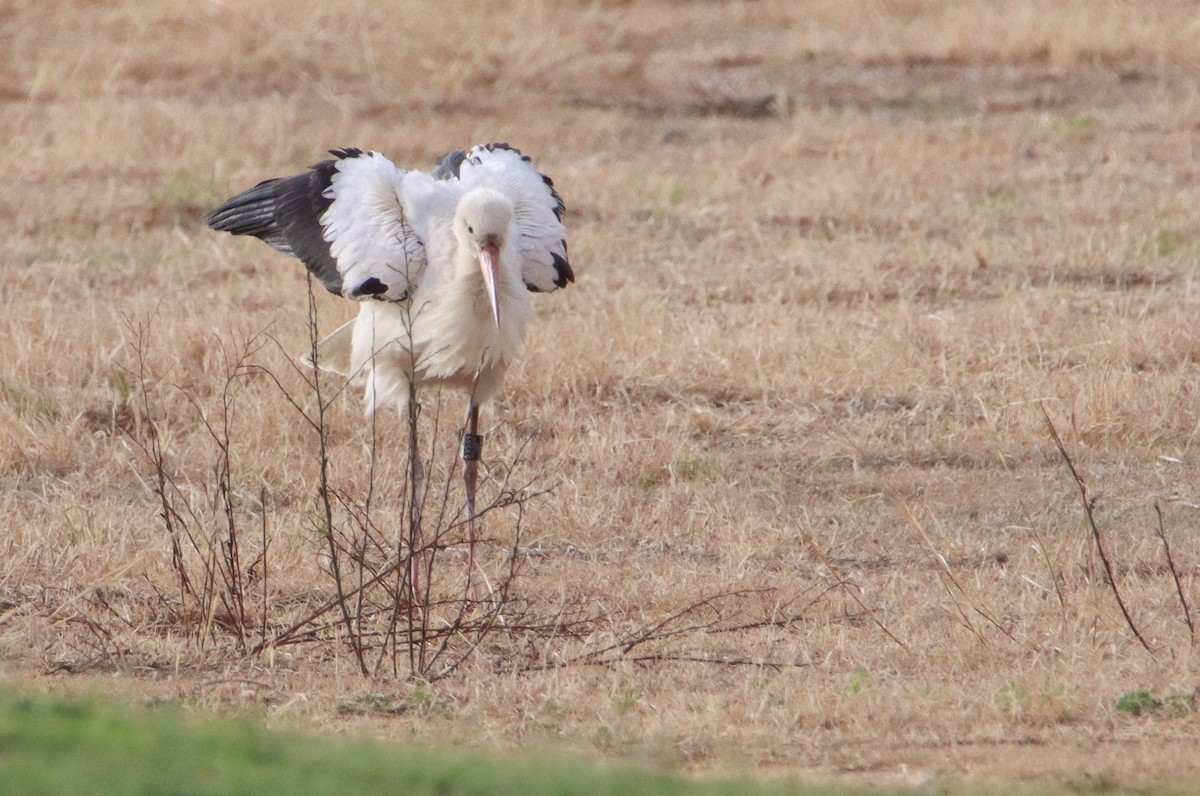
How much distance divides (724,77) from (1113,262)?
233 inches

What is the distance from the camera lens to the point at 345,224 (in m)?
6.18

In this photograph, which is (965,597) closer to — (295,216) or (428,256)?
(428,256)

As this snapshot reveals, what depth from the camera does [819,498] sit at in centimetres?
654

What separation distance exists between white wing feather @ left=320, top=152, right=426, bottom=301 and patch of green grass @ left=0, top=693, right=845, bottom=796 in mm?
2875

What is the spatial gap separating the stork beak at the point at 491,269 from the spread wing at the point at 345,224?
30cm

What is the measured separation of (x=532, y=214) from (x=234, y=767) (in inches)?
148

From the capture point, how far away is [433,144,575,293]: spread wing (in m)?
6.35

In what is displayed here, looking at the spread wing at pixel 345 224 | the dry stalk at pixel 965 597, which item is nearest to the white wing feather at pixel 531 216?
the spread wing at pixel 345 224

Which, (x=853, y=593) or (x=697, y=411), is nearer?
(x=853, y=593)

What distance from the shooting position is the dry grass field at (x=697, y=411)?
462 centimetres

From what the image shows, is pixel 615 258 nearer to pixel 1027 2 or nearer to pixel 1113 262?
pixel 1113 262

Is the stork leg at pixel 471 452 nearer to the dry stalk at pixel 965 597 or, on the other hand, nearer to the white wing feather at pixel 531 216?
the white wing feather at pixel 531 216

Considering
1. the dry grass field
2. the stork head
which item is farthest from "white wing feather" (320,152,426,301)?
the dry grass field

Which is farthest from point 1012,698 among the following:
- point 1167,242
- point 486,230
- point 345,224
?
point 1167,242
